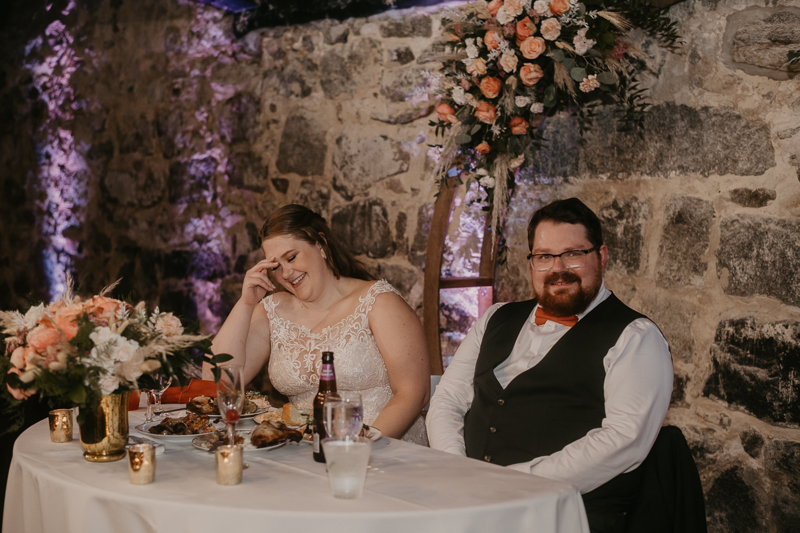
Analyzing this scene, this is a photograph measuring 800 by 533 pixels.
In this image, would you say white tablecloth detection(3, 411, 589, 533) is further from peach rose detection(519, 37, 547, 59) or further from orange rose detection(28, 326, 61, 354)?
peach rose detection(519, 37, 547, 59)

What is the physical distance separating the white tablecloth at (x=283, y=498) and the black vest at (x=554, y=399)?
467 millimetres

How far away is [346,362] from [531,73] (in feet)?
4.14

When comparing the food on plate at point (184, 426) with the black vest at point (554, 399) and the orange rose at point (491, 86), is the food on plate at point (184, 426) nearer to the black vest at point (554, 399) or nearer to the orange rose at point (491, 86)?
the black vest at point (554, 399)

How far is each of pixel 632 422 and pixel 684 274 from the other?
813 mm

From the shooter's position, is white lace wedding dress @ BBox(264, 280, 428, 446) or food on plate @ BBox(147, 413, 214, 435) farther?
white lace wedding dress @ BBox(264, 280, 428, 446)

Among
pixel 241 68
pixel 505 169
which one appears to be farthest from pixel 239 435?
pixel 241 68

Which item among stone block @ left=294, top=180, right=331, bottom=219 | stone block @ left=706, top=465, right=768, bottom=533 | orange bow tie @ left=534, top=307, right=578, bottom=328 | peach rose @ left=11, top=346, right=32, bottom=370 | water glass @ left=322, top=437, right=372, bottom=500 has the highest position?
stone block @ left=294, top=180, right=331, bottom=219

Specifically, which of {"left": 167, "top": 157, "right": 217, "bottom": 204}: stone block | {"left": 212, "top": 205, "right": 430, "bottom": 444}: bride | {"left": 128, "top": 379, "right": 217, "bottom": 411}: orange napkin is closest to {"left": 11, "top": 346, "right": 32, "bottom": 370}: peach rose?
{"left": 128, "top": 379, "right": 217, "bottom": 411}: orange napkin

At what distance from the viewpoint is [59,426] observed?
1.79 meters

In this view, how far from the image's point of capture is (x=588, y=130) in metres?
2.75

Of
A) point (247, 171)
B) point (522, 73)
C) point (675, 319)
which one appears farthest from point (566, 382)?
point (247, 171)

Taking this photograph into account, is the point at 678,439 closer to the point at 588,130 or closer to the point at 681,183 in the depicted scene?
the point at 681,183

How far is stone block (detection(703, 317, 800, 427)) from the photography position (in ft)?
7.19

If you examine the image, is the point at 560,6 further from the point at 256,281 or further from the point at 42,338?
the point at 42,338
